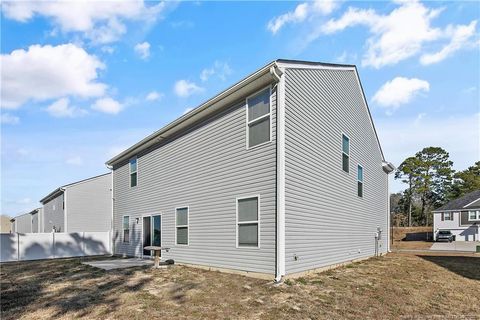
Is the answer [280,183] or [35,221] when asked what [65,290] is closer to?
[280,183]

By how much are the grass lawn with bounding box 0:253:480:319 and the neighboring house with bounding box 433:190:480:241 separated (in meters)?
30.1

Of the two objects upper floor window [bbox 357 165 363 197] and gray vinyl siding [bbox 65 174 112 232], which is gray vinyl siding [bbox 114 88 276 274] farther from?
gray vinyl siding [bbox 65 174 112 232]

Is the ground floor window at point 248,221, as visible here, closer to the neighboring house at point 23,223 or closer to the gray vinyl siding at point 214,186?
the gray vinyl siding at point 214,186

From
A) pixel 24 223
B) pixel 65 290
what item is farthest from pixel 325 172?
pixel 24 223

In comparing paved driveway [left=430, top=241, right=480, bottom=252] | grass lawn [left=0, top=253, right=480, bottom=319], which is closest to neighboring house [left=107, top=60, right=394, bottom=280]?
grass lawn [left=0, top=253, right=480, bottom=319]

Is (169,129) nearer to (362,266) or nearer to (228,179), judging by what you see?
(228,179)

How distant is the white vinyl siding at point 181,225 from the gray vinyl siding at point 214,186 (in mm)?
210

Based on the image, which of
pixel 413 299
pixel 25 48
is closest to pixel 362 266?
pixel 413 299

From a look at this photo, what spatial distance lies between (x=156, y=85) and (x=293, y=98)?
295 inches

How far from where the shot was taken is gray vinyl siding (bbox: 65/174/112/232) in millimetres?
23719

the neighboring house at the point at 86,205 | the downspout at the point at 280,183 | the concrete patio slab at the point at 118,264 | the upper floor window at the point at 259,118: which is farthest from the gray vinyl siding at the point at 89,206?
the downspout at the point at 280,183

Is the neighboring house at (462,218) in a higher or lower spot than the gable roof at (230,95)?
lower

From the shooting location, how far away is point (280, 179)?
8.01 m

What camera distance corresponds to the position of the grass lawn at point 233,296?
5.86m
